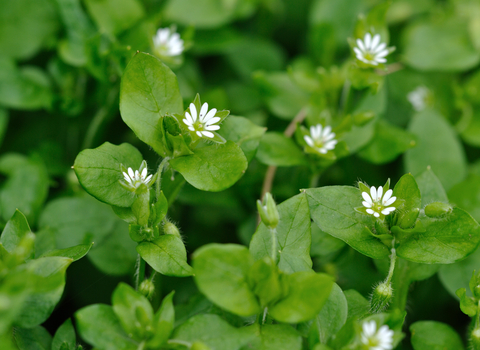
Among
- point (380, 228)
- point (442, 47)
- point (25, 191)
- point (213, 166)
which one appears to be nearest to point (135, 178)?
point (213, 166)

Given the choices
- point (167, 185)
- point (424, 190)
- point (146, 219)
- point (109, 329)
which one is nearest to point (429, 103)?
point (424, 190)

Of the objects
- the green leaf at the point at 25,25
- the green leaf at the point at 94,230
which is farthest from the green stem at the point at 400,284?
the green leaf at the point at 25,25

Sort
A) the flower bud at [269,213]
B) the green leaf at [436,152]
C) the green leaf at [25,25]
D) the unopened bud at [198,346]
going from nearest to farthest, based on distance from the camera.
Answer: the unopened bud at [198,346] → the flower bud at [269,213] → the green leaf at [436,152] → the green leaf at [25,25]

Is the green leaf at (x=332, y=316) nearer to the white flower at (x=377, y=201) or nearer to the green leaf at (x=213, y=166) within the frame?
the white flower at (x=377, y=201)

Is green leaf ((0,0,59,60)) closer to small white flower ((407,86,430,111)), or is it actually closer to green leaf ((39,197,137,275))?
green leaf ((39,197,137,275))

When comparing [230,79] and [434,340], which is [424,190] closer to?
[434,340]

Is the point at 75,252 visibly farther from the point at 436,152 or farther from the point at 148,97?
the point at 436,152

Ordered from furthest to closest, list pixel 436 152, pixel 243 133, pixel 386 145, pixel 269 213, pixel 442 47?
pixel 442 47 → pixel 436 152 → pixel 386 145 → pixel 243 133 → pixel 269 213
